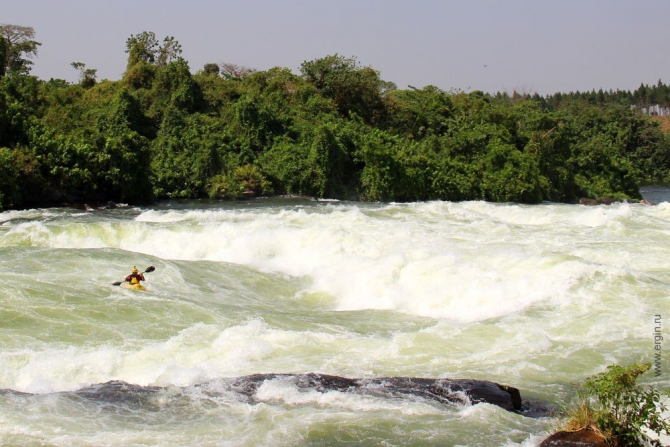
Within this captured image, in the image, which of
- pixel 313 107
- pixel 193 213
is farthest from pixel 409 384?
pixel 313 107

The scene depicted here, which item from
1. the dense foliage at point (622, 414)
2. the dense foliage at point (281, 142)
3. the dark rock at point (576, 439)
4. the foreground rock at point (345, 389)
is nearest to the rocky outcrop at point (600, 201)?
the dense foliage at point (281, 142)

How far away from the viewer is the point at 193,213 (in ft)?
62.4

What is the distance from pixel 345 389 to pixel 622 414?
278 centimetres

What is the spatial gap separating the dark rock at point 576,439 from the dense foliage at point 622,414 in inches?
2.6

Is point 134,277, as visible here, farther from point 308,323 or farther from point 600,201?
point 600,201

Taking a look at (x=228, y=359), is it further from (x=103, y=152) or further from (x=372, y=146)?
(x=372, y=146)

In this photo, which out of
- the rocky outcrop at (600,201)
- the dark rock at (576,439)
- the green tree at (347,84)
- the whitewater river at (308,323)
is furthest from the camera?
the green tree at (347,84)

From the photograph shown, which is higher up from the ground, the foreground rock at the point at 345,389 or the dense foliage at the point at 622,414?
the dense foliage at the point at 622,414

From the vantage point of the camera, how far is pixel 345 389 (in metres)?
7.48

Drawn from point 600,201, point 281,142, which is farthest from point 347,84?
point 600,201

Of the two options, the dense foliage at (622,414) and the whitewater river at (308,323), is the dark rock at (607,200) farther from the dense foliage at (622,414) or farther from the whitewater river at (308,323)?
the dense foliage at (622,414)

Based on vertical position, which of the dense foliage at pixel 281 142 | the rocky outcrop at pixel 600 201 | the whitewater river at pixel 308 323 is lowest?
the whitewater river at pixel 308 323

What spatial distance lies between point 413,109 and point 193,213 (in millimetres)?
17912

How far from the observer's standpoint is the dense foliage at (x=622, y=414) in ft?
19.0
